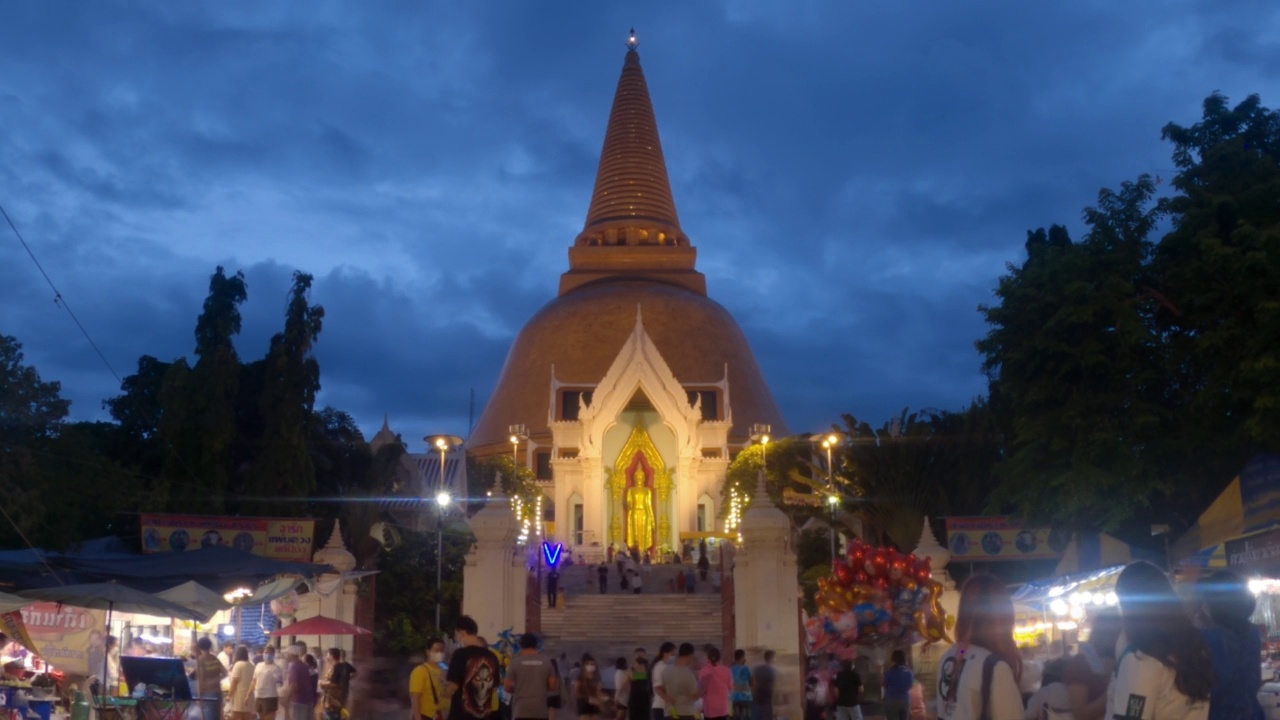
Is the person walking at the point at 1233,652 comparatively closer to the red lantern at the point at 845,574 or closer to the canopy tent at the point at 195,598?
the red lantern at the point at 845,574

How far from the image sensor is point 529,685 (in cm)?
848

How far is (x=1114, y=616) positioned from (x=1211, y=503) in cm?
1246

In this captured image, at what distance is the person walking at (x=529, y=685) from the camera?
843cm

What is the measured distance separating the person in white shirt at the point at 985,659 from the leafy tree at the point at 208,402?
69.4 ft

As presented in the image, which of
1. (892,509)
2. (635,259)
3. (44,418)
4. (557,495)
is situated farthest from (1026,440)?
(635,259)

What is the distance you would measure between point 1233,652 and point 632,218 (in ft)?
155

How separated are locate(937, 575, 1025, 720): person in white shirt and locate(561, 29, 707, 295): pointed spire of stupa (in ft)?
151

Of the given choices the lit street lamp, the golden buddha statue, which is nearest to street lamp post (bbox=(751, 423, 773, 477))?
the lit street lamp

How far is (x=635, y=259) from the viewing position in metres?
50.9

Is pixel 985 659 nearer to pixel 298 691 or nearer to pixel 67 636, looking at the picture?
pixel 298 691

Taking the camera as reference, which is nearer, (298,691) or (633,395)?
(298,691)

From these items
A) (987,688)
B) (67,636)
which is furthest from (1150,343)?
(67,636)

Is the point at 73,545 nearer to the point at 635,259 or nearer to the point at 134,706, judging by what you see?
the point at 134,706

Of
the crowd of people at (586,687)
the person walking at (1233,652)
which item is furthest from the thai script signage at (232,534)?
the person walking at (1233,652)
